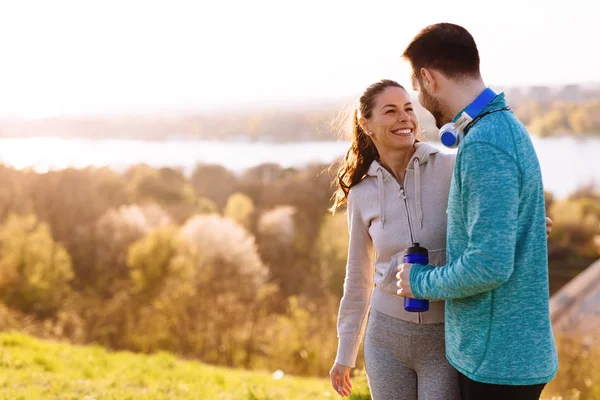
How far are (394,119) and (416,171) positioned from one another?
8.5 inches

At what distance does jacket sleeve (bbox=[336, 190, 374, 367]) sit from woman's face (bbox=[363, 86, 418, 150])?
0.26 meters

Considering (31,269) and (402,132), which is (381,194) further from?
(31,269)

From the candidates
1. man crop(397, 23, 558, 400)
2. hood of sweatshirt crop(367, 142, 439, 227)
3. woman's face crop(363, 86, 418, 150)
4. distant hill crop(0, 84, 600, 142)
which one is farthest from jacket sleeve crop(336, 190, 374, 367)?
distant hill crop(0, 84, 600, 142)

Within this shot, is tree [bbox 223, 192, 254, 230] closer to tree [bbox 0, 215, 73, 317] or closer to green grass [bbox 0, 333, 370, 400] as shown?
tree [bbox 0, 215, 73, 317]

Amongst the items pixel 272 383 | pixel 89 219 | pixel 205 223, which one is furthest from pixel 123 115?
pixel 272 383

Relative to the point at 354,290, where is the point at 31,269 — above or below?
below

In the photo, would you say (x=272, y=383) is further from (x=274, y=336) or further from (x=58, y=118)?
(x=58, y=118)

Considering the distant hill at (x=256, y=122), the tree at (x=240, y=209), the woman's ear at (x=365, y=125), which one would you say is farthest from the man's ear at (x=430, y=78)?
the tree at (x=240, y=209)

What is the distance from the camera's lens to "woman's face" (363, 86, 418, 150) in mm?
2215

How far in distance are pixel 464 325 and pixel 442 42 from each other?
77cm

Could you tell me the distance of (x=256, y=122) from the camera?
27562mm

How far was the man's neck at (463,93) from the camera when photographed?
1666 mm

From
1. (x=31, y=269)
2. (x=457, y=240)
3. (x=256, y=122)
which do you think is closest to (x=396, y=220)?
(x=457, y=240)

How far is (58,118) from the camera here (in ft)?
84.6
